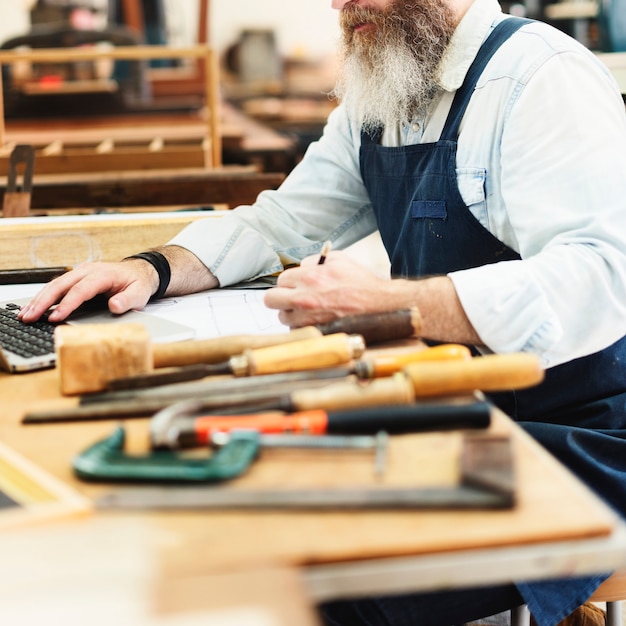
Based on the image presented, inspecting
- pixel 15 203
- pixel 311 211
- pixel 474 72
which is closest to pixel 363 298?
pixel 474 72

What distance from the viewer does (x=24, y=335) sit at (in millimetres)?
1245

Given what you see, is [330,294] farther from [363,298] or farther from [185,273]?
[185,273]

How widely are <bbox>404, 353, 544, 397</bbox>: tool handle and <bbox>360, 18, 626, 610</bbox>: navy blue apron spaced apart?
51cm

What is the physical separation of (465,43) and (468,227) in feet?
1.11

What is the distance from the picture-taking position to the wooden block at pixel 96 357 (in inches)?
38.0

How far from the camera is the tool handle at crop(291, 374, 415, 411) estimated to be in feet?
2.83

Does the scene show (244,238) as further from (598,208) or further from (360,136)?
(598,208)

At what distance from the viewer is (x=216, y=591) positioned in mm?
599

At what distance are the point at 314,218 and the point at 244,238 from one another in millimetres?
257

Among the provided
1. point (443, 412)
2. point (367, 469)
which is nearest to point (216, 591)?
point (367, 469)

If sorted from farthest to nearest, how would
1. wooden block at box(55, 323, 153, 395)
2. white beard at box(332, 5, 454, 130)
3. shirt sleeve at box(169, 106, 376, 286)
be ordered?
shirt sleeve at box(169, 106, 376, 286), white beard at box(332, 5, 454, 130), wooden block at box(55, 323, 153, 395)

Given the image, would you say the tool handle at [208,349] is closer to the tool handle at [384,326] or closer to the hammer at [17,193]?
the tool handle at [384,326]

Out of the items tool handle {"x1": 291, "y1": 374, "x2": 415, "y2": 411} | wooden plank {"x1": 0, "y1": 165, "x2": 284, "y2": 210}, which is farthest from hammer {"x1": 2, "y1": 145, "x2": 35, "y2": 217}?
tool handle {"x1": 291, "y1": 374, "x2": 415, "y2": 411}

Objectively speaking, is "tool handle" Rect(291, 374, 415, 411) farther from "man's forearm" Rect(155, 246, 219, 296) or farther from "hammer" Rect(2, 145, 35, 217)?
"hammer" Rect(2, 145, 35, 217)
